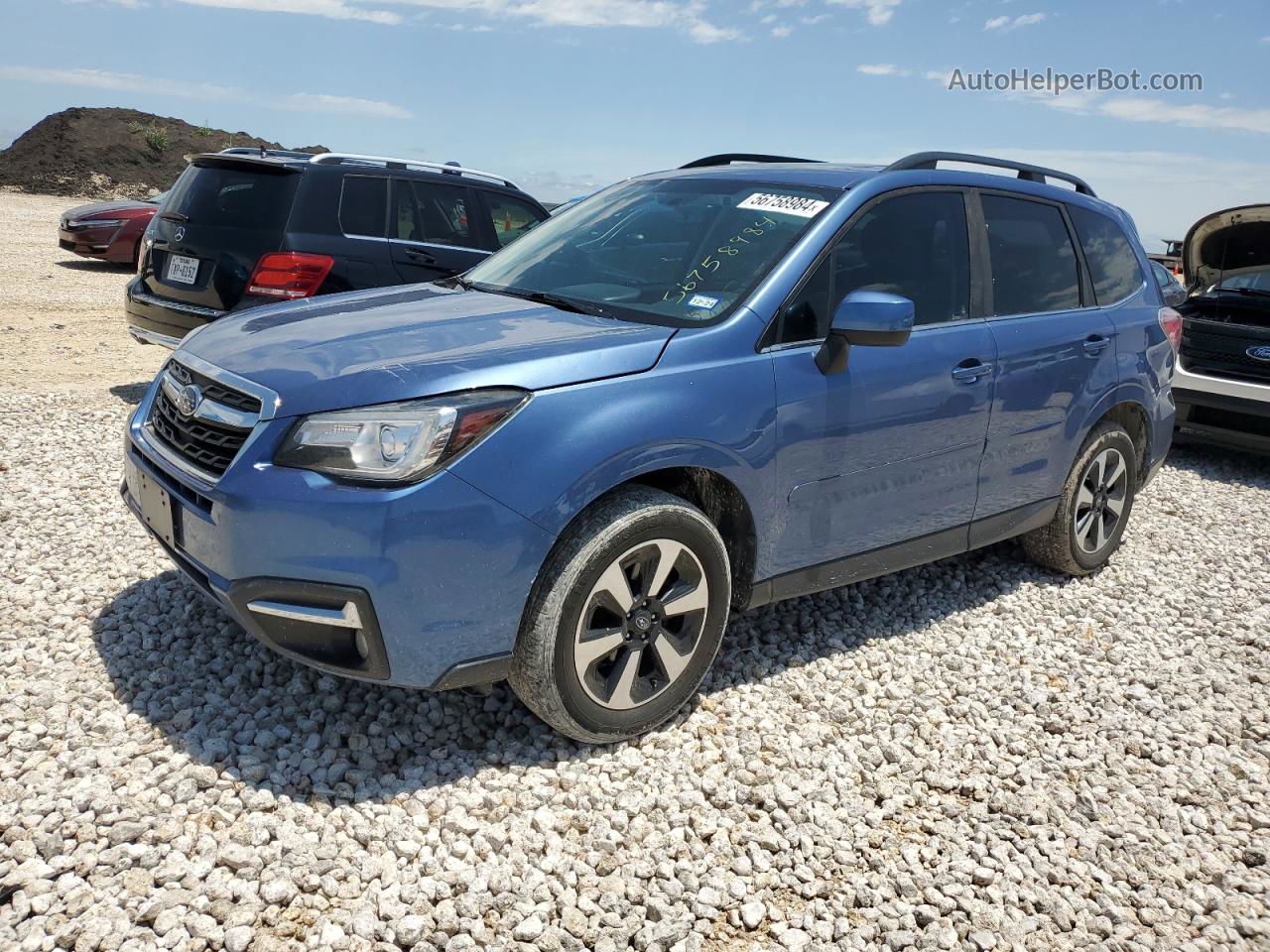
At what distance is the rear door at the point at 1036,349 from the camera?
14.1 feet

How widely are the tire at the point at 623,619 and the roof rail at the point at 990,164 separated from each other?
1.83 metres

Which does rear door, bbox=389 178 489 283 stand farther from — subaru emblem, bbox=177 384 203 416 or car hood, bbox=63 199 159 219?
car hood, bbox=63 199 159 219

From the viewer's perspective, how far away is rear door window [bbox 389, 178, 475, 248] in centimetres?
742

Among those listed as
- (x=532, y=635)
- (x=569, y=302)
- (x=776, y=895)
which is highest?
(x=569, y=302)

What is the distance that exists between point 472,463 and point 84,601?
2270 mm

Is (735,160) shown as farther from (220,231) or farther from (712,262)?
(220,231)

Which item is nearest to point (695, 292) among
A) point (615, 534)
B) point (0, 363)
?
point (615, 534)

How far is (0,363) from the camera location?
8.95 metres

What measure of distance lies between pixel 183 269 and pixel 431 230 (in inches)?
68.9

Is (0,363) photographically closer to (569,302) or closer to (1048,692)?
(569,302)

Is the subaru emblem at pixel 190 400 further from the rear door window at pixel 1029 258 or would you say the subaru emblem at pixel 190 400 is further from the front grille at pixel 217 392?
the rear door window at pixel 1029 258

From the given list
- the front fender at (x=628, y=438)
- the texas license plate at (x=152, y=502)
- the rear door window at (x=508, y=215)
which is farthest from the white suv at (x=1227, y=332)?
the texas license plate at (x=152, y=502)

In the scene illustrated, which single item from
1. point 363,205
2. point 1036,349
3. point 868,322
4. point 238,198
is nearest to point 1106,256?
point 1036,349

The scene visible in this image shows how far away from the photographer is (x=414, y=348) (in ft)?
10.1
